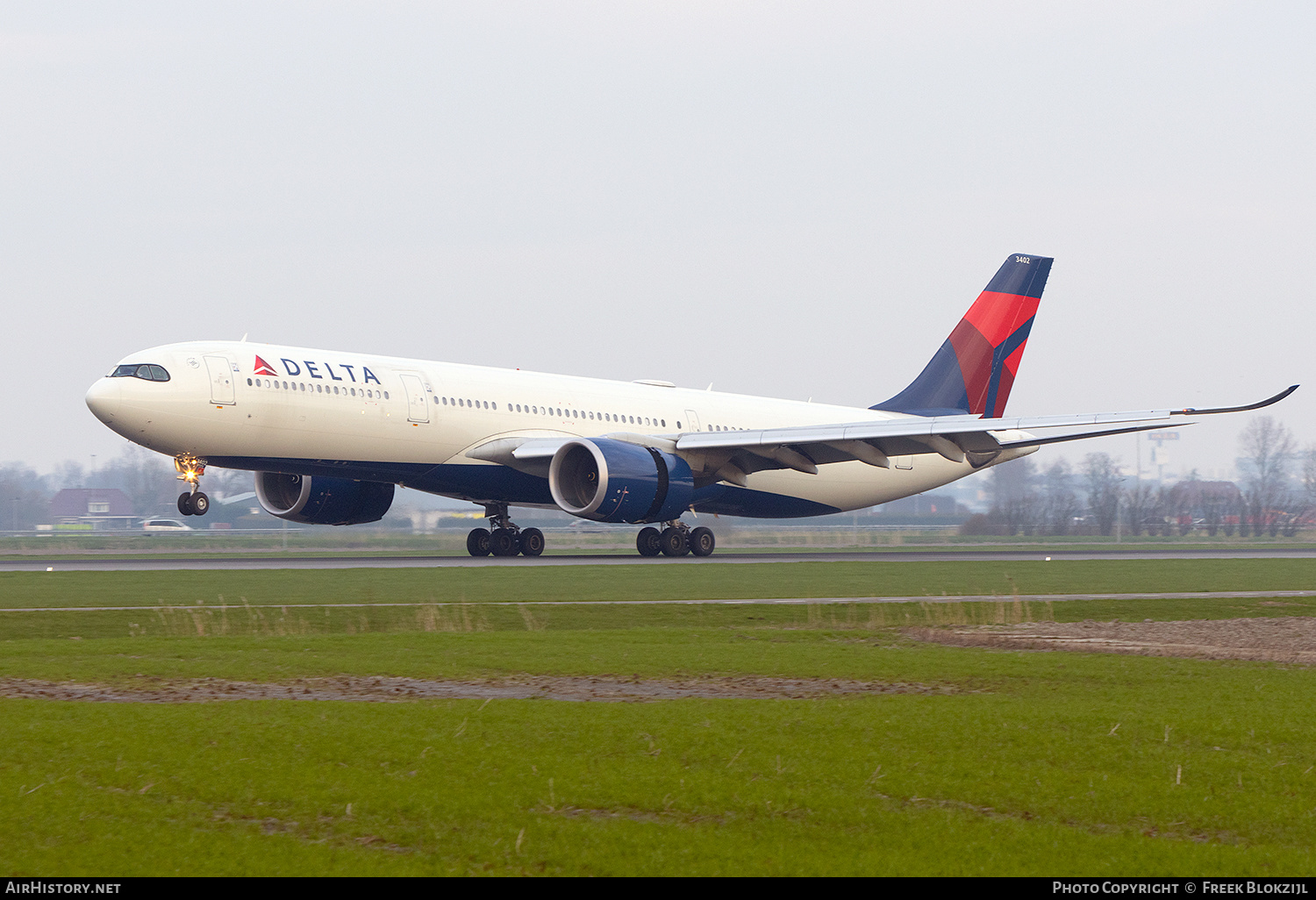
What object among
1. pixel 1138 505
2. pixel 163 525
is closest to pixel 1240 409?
pixel 1138 505

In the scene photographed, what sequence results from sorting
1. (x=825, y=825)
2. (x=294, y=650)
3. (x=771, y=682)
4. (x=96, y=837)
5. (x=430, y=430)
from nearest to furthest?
1. (x=96, y=837)
2. (x=825, y=825)
3. (x=771, y=682)
4. (x=294, y=650)
5. (x=430, y=430)

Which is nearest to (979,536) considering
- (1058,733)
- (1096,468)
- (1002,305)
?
(1002,305)

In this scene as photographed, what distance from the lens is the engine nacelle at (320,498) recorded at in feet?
129

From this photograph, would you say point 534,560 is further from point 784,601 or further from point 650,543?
point 784,601

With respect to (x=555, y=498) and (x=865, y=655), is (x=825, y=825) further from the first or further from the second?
(x=555, y=498)

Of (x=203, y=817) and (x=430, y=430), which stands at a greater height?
(x=430, y=430)

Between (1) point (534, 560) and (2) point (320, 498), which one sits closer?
(1) point (534, 560)

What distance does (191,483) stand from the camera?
3281 cm

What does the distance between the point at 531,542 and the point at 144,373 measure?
1313 centimetres

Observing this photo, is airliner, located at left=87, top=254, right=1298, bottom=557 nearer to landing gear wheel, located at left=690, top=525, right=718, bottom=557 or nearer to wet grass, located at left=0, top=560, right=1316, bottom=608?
landing gear wheel, located at left=690, top=525, right=718, bottom=557

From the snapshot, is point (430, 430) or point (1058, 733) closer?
point (1058, 733)

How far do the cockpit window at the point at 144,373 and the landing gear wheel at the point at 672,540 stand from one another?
14.9m

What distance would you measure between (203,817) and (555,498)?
27284 mm

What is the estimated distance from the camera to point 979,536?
73.9 metres
